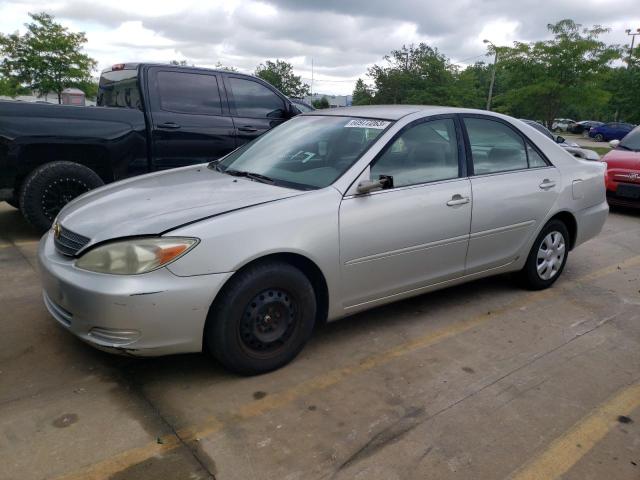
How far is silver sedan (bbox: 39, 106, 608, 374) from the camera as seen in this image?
273 cm

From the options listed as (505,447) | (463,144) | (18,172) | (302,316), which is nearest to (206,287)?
(302,316)

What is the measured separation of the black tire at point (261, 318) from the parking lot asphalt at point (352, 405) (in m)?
0.15

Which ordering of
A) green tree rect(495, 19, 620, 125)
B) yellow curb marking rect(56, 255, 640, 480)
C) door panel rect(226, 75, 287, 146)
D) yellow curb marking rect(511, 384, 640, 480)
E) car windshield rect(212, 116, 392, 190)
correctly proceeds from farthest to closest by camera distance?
1. green tree rect(495, 19, 620, 125)
2. door panel rect(226, 75, 287, 146)
3. car windshield rect(212, 116, 392, 190)
4. yellow curb marking rect(511, 384, 640, 480)
5. yellow curb marking rect(56, 255, 640, 480)

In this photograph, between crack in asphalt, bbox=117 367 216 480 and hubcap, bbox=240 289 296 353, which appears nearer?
crack in asphalt, bbox=117 367 216 480

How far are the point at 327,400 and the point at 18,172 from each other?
13.2ft

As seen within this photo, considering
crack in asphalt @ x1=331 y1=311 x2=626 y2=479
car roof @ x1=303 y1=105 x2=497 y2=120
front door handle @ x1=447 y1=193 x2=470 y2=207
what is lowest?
crack in asphalt @ x1=331 y1=311 x2=626 y2=479

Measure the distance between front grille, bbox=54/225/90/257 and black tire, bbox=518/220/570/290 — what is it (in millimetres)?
3465

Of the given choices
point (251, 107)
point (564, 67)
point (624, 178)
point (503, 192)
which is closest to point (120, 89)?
point (251, 107)

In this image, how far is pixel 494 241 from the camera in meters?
4.12

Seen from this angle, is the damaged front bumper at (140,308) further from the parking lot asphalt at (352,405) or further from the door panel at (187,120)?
the door panel at (187,120)

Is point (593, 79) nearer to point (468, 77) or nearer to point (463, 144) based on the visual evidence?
point (468, 77)

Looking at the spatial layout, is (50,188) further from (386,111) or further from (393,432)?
(393,432)

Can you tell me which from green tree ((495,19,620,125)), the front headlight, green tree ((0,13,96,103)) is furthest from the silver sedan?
green tree ((0,13,96,103))

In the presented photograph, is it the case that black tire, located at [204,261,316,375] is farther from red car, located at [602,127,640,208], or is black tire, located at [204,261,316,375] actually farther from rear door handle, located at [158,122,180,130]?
red car, located at [602,127,640,208]
